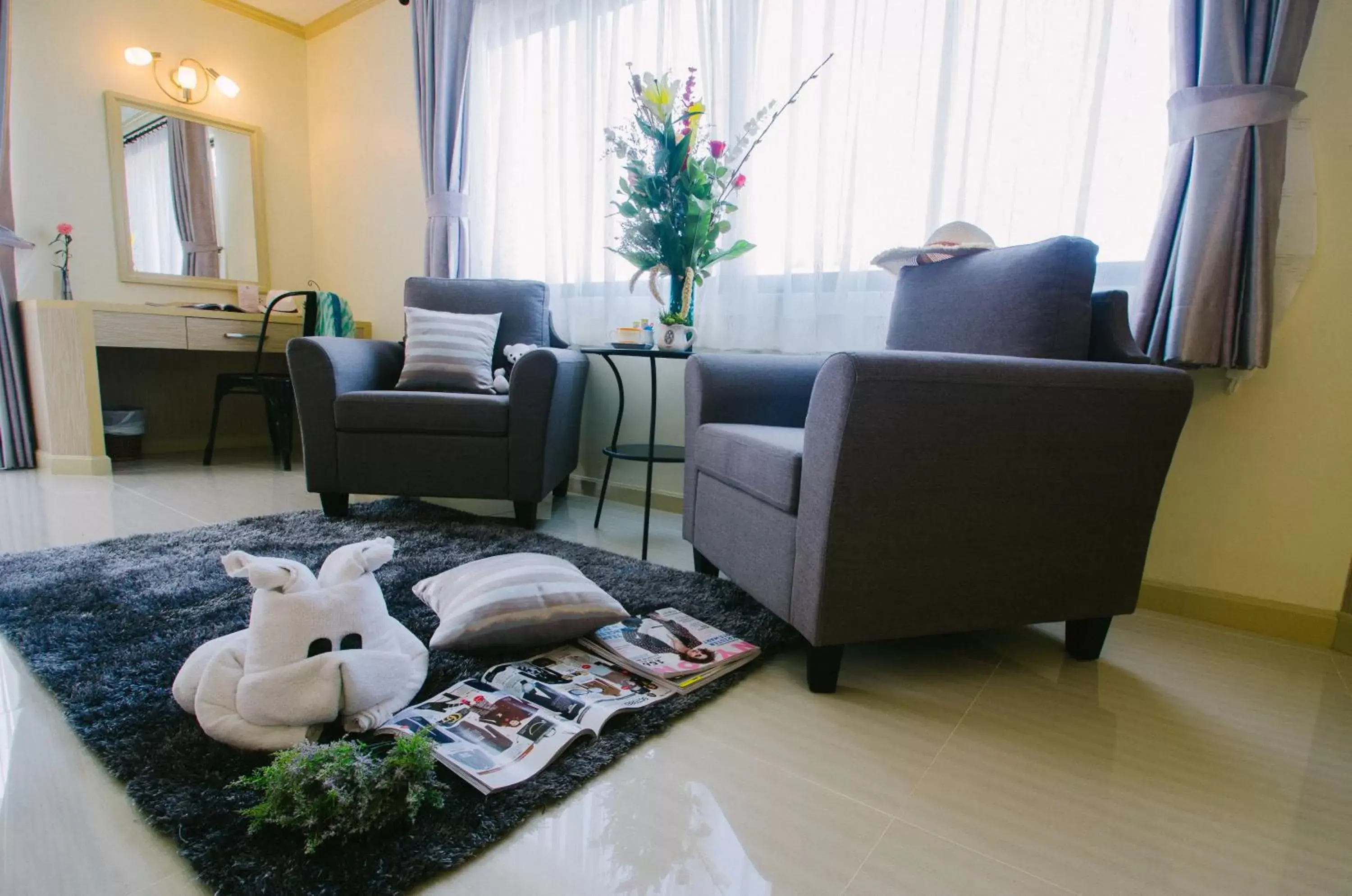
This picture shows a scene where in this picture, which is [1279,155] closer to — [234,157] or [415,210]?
[415,210]

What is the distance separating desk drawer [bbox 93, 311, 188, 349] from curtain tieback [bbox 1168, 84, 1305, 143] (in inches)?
152

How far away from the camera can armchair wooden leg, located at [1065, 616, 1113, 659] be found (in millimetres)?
1384

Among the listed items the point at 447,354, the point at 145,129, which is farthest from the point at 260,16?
the point at 447,354

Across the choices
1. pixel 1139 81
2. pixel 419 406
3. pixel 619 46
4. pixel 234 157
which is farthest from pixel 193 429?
pixel 1139 81

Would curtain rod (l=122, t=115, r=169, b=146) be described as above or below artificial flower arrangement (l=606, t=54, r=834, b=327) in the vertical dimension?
above

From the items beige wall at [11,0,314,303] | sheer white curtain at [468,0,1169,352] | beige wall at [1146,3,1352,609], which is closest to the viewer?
beige wall at [1146,3,1352,609]

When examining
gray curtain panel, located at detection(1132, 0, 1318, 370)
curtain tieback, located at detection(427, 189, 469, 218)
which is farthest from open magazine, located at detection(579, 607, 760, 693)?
curtain tieback, located at detection(427, 189, 469, 218)

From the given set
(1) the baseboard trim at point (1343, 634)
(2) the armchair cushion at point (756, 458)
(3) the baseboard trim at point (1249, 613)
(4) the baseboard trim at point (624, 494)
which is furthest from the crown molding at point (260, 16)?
(1) the baseboard trim at point (1343, 634)

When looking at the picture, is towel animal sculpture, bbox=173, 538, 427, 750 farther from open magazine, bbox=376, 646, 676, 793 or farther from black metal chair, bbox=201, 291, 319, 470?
black metal chair, bbox=201, 291, 319, 470

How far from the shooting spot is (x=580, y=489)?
9.52ft

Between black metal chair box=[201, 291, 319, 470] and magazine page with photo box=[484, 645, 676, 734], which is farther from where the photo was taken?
black metal chair box=[201, 291, 319, 470]

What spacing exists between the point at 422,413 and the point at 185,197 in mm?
2579

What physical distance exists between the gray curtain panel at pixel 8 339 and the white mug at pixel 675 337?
9.65 feet

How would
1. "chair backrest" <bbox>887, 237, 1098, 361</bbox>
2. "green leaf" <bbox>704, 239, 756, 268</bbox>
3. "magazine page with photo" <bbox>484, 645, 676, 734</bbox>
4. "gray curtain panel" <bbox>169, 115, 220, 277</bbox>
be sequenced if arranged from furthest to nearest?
"gray curtain panel" <bbox>169, 115, 220, 277</bbox>, "green leaf" <bbox>704, 239, 756, 268</bbox>, "chair backrest" <bbox>887, 237, 1098, 361</bbox>, "magazine page with photo" <bbox>484, 645, 676, 734</bbox>
